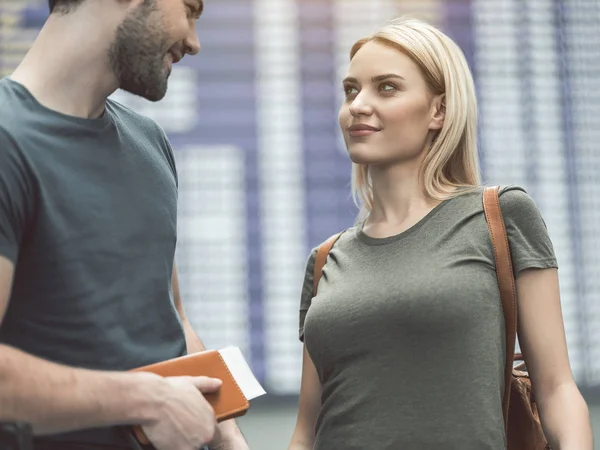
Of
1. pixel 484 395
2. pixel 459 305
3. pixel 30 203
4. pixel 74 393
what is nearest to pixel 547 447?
pixel 484 395

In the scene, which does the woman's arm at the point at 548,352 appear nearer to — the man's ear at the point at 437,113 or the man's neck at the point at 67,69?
the man's ear at the point at 437,113

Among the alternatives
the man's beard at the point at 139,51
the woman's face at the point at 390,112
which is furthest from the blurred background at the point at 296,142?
the man's beard at the point at 139,51

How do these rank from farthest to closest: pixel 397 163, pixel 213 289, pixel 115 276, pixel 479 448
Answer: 1. pixel 213 289
2. pixel 397 163
3. pixel 479 448
4. pixel 115 276

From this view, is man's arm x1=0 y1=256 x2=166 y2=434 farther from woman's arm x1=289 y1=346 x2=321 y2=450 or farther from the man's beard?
woman's arm x1=289 y1=346 x2=321 y2=450

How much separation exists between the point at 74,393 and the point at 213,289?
8.95ft

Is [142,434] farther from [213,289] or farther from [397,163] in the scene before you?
[213,289]

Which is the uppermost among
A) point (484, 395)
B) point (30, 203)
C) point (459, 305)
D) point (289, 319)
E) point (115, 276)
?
point (30, 203)

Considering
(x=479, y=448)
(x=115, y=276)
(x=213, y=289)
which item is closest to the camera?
(x=115, y=276)

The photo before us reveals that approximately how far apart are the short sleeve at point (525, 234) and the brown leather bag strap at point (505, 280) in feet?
0.04

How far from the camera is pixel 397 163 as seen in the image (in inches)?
77.5

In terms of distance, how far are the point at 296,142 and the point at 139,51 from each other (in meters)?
2.58

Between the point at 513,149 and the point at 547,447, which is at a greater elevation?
the point at 513,149

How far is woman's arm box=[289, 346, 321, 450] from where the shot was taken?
1980 millimetres

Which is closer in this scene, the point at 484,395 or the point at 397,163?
the point at 484,395
